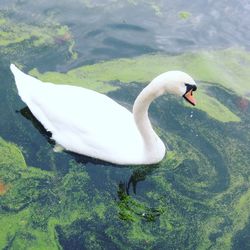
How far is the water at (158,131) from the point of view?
416 cm

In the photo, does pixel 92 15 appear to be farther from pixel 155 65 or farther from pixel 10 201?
pixel 10 201

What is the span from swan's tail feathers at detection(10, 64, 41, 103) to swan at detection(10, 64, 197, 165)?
8.2 inches

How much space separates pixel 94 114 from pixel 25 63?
1.64 metres

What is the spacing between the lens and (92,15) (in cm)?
673

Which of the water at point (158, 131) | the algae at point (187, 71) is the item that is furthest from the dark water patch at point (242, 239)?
the algae at point (187, 71)

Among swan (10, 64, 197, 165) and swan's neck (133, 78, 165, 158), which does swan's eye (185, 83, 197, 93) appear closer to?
swan (10, 64, 197, 165)

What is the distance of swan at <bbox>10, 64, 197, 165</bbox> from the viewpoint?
4.37 meters

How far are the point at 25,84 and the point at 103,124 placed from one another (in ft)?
3.25

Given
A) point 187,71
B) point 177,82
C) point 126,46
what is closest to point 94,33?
point 126,46

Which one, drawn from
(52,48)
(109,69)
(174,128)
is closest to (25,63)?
(52,48)

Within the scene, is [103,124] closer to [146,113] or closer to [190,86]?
[146,113]

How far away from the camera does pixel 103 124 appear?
14.6 ft

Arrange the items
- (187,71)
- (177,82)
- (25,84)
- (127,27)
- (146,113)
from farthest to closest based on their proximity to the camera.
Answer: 1. (127,27)
2. (187,71)
3. (25,84)
4. (146,113)
5. (177,82)

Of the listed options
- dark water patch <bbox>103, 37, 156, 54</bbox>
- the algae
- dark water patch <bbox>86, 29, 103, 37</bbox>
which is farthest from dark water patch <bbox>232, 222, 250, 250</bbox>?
dark water patch <bbox>86, 29, 103, 37</bbox>
